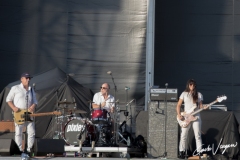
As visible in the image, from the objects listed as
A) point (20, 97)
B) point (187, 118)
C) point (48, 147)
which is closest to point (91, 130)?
point (20, 97)

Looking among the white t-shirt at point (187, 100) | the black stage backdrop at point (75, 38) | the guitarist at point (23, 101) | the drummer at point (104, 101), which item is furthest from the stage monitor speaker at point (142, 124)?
the black stage backdrop at point (75, 38)

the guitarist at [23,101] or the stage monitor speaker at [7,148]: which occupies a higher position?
the guitarist at [23,101]

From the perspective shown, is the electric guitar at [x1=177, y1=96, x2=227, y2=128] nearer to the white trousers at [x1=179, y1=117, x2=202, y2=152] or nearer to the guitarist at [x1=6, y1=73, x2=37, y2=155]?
the white trousers at [x1=179, y1=117, x2=202, y2=152]

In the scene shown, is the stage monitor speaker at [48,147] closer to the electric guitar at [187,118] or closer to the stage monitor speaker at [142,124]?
the electric guitar at [187,118]

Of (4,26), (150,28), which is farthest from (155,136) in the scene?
(4,26)

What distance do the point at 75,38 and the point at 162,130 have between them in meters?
5.33

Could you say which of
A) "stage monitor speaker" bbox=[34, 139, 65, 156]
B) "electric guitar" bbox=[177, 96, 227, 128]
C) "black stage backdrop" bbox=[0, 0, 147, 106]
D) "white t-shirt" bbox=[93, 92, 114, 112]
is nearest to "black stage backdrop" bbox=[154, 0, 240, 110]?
"black stage backdrop" bbox=[0, 0, 147, 106]

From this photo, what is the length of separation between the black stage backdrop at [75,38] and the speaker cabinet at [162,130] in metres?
4.24

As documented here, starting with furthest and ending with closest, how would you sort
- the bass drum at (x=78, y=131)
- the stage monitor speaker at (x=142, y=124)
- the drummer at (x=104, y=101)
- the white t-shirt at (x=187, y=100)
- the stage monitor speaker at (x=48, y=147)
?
the stage monitor speaker at (x=142, y=124), the drummer at (x=104, y=101), the bass drum at (x=78, y=131), the white t-shirt at (x=187, y=100), the stage monitor speaker at (x=48, y=147)

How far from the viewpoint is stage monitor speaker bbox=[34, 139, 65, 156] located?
11227 millimetres

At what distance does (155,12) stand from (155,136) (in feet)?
18.6

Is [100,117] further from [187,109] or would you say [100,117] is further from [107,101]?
[187,109]

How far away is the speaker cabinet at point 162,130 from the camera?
1331cm

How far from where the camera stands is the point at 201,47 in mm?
18172
